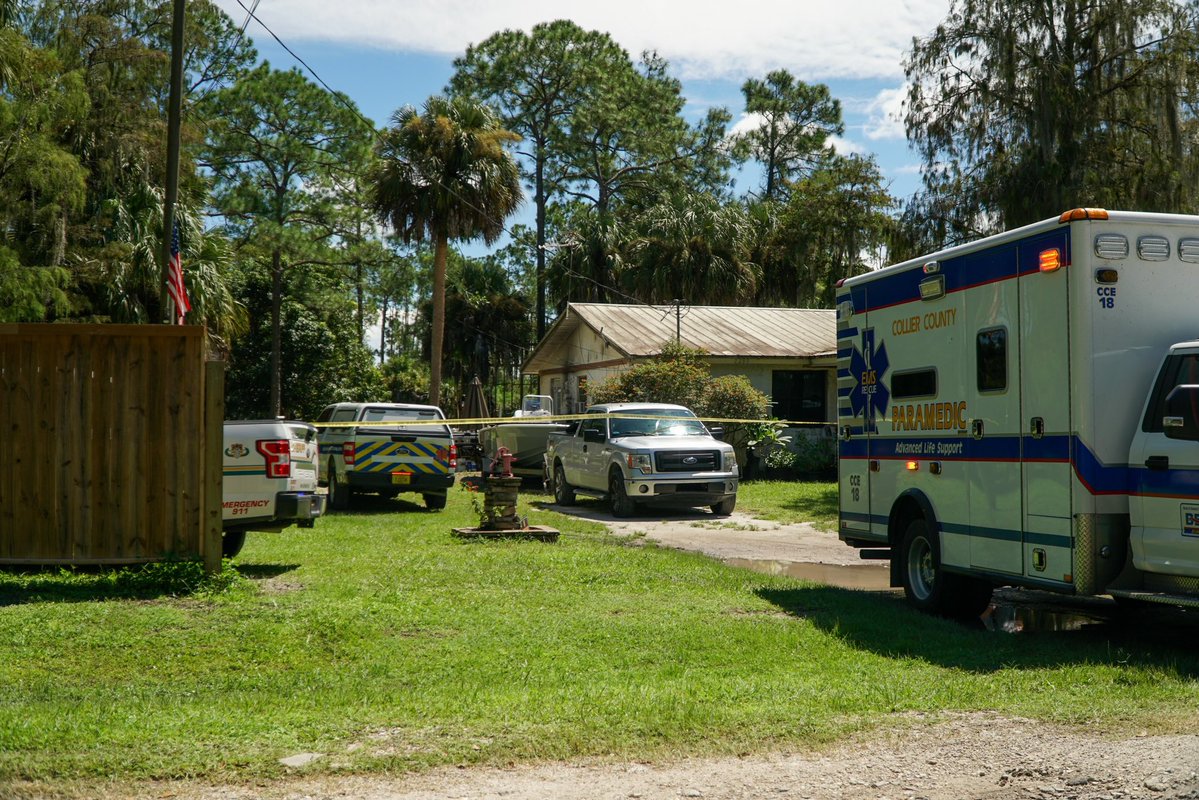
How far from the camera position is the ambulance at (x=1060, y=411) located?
787 centimetres

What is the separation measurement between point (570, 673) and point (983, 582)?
13.8 feet

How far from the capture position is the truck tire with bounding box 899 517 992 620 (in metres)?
9.88

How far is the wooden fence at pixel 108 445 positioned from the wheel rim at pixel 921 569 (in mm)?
6358

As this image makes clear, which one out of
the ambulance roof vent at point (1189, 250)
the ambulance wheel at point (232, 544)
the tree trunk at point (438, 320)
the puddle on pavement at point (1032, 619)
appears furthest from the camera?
the tree trunk at point (438, 320)

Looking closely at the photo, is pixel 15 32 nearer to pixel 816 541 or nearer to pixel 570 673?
pixel 816 541

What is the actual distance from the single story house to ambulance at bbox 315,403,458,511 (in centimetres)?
1045

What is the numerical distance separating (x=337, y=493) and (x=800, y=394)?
592 inches

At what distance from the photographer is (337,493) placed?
20062 millimetres

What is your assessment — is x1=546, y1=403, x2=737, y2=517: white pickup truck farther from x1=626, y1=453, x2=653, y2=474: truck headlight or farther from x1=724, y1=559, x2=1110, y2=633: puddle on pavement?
x1=724, y1=559, x2=1110, y2=633: puddle on pavement

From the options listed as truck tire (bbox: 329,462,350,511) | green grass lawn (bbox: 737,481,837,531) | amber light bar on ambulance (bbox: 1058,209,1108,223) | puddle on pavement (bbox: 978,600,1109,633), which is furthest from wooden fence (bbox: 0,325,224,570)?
green grass lawn (bbox: 737,481,837,531)

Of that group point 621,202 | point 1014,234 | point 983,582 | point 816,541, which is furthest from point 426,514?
point 621,202

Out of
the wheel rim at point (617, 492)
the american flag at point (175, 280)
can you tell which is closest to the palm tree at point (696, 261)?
the wheel rim at point (617, 492)

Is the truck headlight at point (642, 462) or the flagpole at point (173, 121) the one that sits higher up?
the flagpole at point (173, 121)

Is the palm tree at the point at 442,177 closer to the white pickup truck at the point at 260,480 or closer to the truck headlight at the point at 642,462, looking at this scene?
the truck headlight at the point at 642,462
